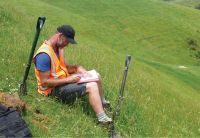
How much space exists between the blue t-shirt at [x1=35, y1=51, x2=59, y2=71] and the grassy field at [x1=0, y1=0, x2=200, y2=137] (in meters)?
0.67

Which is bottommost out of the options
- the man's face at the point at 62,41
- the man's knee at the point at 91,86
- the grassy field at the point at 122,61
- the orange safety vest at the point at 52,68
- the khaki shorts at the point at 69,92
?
the grassy field at the point at 122,61

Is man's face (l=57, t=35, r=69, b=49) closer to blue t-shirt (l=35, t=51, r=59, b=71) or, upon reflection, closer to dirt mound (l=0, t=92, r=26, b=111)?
blue t-shirt (l=35, t=51, r=59, b=71)

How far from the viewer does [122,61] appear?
27.2 m

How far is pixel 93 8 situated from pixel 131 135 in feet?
144

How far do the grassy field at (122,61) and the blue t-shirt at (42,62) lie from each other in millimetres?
674

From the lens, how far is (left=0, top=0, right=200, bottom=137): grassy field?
34.0ft

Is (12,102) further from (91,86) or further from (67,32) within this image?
(67,32)

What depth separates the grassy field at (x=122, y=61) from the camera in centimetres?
1036

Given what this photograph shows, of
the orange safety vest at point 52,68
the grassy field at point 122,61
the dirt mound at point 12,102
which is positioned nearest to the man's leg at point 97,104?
the grassy field at point 122,61

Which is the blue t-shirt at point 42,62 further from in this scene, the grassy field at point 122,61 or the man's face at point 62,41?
the grassy field at point 122,61

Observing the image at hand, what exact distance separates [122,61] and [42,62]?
1704 cm

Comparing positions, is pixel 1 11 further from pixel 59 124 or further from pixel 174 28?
pixel 174 28

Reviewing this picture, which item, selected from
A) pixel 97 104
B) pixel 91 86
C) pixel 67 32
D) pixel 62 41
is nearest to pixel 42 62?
pixel 62 41

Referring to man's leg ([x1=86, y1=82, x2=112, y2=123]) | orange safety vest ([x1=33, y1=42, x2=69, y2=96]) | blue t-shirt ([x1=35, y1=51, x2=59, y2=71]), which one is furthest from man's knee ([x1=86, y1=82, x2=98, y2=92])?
blue t-shirt ([x1=35, y1=51, x2=59, y2=71])
